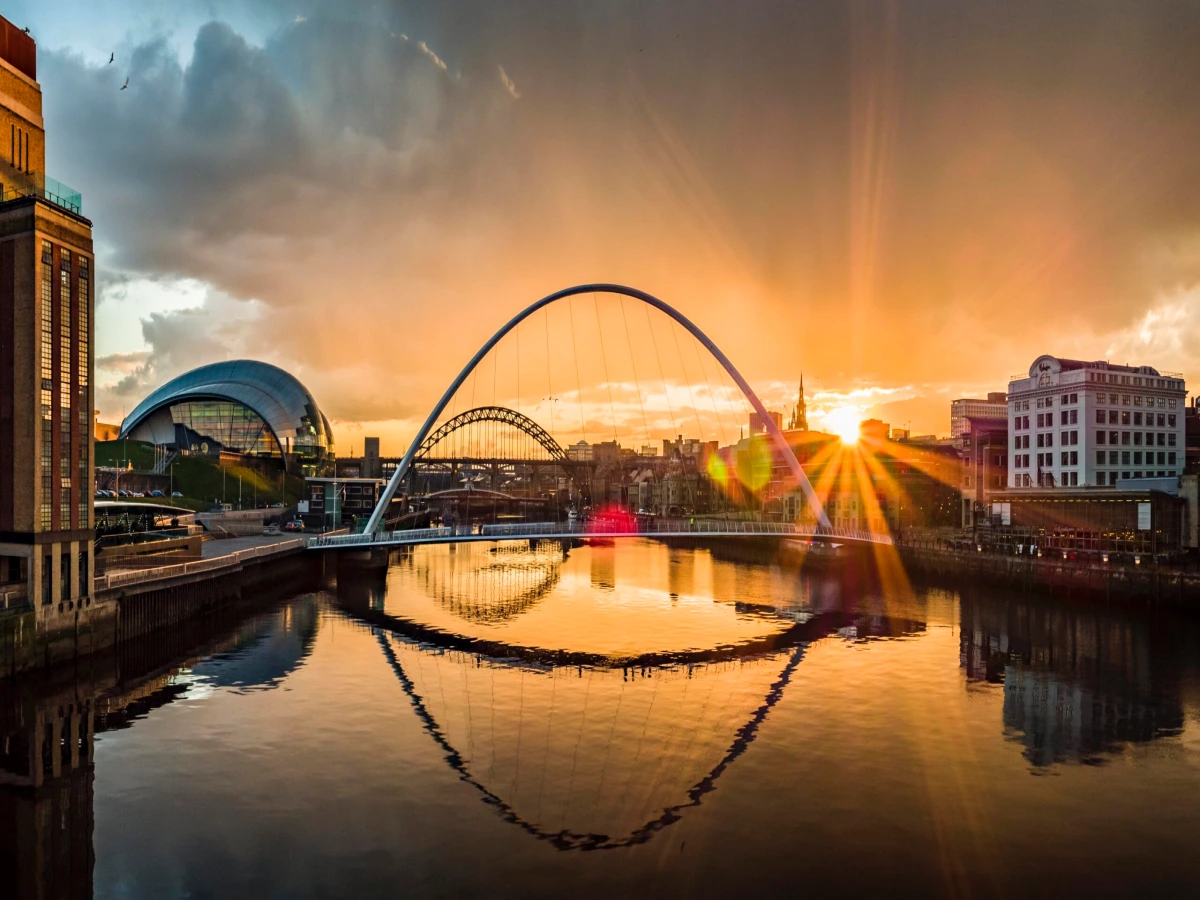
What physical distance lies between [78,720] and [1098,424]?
7173cm

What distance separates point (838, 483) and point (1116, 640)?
55.7 metres

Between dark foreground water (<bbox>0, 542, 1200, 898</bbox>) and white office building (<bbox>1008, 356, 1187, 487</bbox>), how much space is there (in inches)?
1110

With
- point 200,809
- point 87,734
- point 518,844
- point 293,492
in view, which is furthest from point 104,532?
point 293,492

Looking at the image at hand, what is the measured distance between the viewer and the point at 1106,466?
220ft

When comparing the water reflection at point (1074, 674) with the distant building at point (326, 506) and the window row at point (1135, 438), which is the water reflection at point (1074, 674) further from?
the distant building at point (326, 506)

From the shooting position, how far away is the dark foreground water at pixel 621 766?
17.1m

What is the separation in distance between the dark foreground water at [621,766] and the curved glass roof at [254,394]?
8322cm

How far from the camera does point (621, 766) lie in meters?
23.6

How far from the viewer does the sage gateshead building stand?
119 meters

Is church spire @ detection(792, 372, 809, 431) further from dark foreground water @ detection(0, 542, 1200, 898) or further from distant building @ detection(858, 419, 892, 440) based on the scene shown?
dark foreground water @ detection(0, 542, 1200, 898)

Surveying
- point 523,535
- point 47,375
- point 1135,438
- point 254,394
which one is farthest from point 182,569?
point 254,394

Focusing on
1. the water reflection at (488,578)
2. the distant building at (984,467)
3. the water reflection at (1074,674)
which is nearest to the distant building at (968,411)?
the distant building at (984,467)

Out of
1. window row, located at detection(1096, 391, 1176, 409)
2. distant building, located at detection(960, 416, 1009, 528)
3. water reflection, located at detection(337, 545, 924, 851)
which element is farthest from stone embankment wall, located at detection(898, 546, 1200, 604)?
window row, located at detection(1096, 391, 1176, 409)

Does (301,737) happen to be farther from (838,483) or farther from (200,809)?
(838,483)
